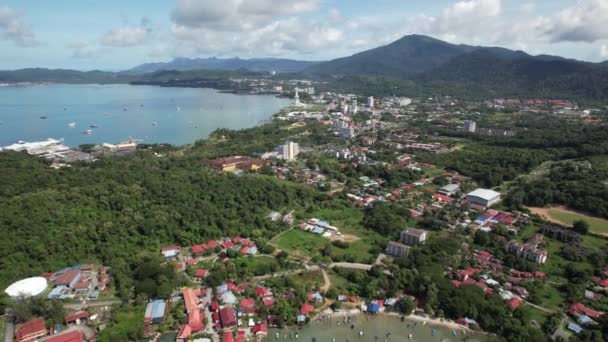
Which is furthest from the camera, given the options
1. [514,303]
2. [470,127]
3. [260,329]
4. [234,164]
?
[470,127]

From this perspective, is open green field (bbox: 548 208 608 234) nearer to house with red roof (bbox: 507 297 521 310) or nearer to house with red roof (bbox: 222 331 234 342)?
house with red roof (bbox: 507 297 521 310)

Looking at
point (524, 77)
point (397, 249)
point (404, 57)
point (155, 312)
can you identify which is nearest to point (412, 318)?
point (397, 249)

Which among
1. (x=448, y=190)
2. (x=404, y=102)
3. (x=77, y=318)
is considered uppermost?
(x=404, y=102)

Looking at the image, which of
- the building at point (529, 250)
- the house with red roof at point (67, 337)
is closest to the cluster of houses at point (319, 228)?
the building at point (529, 250)

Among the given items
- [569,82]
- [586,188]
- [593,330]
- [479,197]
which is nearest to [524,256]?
[593,330]

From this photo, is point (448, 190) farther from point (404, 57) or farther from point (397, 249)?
point (404, 57)

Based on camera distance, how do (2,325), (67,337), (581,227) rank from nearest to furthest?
→ 1. (67,337)
2. (2,325)
3. (581,227)

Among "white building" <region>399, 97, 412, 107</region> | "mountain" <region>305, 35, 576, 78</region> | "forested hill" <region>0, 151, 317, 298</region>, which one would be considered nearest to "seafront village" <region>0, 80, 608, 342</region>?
"forested hill" <region>0, 151, 317, 298</region>

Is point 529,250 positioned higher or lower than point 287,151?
lower
